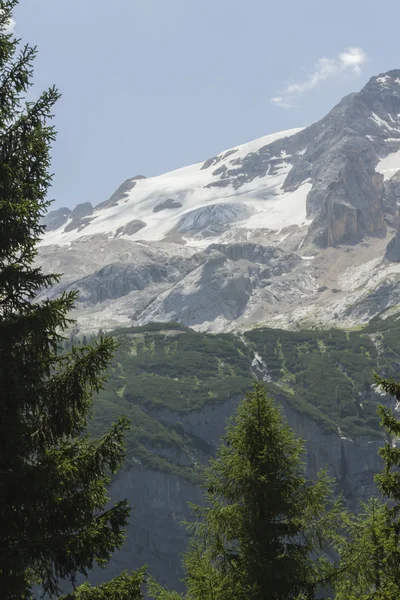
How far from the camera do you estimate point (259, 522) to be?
15.6 m

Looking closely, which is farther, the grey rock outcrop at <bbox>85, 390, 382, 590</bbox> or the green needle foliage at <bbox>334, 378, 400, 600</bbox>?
the grey rock outcrop at <bbox>85, 390, 382, 590</bbox>

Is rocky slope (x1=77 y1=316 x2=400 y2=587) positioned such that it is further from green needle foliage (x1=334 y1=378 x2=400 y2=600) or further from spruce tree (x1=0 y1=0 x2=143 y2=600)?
spruce tree (x1=0 y1=0 x2=143 y2=600)

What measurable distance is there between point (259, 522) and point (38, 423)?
19.4 feet

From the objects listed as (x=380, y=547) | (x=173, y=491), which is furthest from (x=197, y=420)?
Answer: (x=380, y=547)

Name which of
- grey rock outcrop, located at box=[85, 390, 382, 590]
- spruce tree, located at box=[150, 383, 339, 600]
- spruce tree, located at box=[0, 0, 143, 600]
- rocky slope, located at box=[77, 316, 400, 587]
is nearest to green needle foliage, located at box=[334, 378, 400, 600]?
spruce tree, located at box=[150, 383, 339, 600]

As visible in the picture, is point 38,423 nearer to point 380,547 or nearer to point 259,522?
point 259,522

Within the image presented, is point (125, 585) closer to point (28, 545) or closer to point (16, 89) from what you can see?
point (28, 545)

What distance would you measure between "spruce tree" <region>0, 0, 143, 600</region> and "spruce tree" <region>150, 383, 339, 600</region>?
357cm

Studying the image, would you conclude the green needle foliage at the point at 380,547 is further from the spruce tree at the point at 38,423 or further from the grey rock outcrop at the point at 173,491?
the grey rock outcrop at the point at 173,491

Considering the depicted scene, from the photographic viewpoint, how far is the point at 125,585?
12.3 m

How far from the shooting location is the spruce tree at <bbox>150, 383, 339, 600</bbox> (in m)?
15.1

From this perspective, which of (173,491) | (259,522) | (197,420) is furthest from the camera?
(197,420)

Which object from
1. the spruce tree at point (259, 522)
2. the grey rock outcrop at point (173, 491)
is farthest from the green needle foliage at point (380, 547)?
the grey rock outcrop at point (173, 491)

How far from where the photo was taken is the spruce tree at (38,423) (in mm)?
11883
